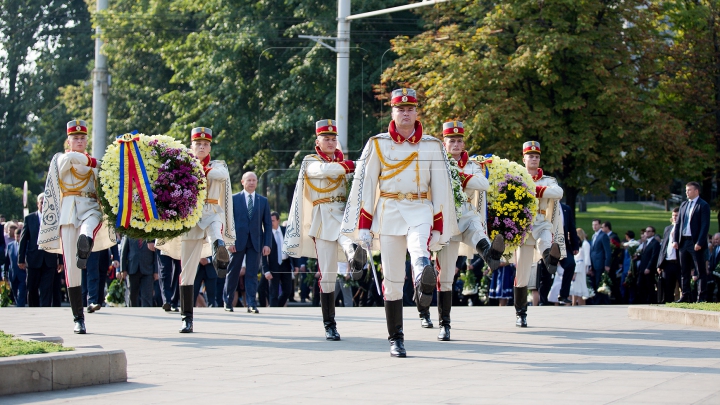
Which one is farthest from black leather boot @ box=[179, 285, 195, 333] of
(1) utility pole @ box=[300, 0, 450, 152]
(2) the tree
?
(2) the tree

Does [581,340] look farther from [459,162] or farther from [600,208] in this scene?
[600,208]

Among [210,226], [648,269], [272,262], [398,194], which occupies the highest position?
[398,194]

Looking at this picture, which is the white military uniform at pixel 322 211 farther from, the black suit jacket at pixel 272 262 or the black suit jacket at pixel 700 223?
the black suit jacket at pixel 700 223

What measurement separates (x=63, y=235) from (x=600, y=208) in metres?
45.2

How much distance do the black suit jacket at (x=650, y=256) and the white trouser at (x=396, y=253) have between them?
40.9 ft

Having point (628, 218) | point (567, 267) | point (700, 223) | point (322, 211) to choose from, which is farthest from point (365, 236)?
point (628, 218)

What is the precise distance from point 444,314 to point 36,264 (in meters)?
9.12

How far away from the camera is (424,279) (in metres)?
9.60

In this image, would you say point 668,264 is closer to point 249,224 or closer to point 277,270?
point 277,270

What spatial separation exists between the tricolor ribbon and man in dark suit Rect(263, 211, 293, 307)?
263 inches

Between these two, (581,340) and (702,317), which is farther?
(702,317)

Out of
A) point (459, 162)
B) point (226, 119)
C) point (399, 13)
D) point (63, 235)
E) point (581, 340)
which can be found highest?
point (399, 13)

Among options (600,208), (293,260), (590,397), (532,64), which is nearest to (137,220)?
(590,397)

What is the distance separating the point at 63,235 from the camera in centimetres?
1244
